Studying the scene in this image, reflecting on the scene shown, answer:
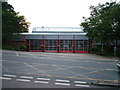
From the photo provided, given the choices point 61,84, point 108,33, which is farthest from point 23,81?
point 108,33

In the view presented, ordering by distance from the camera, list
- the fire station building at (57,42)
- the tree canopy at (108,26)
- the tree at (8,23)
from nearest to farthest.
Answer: the tree canopy at (108,26)
the tree at (8,23)
the fire station building at (57,42)

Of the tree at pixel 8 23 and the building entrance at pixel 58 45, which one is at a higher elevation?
the tree at pixel 8 23

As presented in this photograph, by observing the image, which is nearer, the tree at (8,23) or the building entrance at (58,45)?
the tree at (8,23)

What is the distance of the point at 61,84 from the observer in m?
6.08

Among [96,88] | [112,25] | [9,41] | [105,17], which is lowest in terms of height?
[96,88]

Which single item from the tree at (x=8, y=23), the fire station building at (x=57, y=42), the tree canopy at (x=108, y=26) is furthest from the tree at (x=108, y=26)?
the tree at (x=8, y=23)

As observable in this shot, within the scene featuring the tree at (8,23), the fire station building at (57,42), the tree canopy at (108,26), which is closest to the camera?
the tree canopy at (108,26)

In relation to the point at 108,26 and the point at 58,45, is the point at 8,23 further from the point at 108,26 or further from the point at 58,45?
the point at 108,26

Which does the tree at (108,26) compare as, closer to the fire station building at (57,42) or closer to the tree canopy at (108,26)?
the tree canopy at (108,26)

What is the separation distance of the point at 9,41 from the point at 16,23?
534 cm

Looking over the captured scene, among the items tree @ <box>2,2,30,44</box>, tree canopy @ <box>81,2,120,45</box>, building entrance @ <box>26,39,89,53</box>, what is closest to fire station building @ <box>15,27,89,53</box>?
building entrance @ <box>26,39,89,53</box>

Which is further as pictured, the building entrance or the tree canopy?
the building entrance

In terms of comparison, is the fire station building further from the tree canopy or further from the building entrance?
the tree canopy

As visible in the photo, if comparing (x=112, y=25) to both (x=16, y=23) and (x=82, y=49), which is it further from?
(x=16, y=23)
